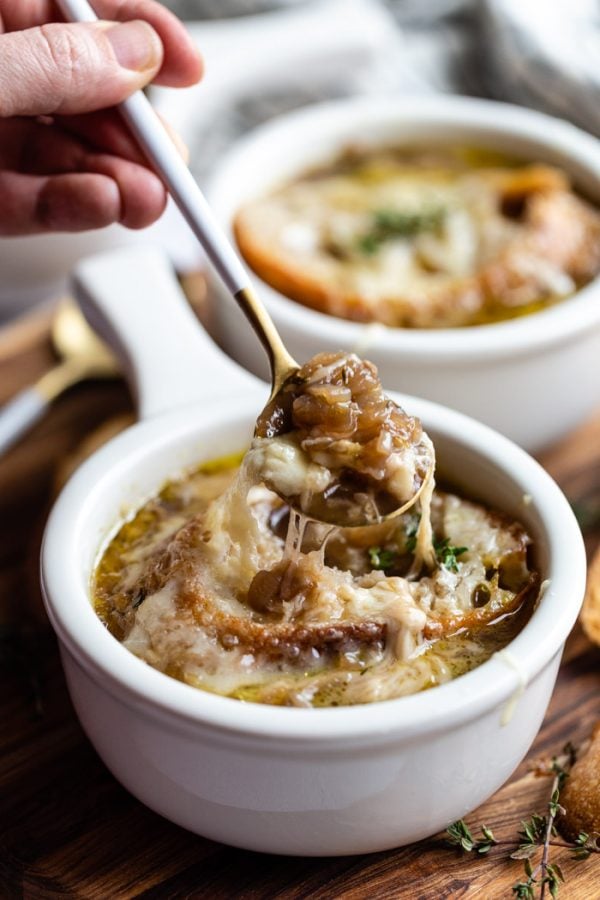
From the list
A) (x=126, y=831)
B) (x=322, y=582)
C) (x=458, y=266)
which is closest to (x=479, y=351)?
(x=458, y=266)

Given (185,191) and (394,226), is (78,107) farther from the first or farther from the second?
(394,226)

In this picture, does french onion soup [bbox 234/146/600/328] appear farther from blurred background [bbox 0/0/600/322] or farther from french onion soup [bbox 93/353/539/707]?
french onion soup [bbox 93/353/539/707]

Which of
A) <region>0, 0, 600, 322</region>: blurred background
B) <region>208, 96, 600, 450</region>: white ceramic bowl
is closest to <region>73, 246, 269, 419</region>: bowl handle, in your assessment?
<region>208, 96, 600, 450</region>: white ceramic bowl

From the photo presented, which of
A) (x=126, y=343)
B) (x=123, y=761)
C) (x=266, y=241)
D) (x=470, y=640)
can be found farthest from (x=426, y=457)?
(x=266, y=241)

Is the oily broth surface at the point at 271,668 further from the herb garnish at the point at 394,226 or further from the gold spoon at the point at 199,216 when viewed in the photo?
the herb garnish at the point at 394,226

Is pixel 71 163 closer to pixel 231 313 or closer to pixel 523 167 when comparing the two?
pixel 231 313
